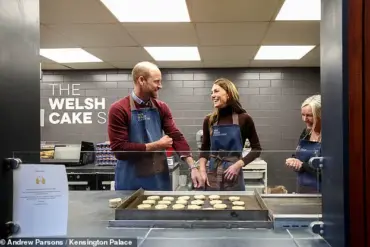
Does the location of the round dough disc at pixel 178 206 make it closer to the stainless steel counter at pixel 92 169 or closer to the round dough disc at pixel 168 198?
the round dough disc at pixel 168 198

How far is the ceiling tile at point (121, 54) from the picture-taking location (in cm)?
450

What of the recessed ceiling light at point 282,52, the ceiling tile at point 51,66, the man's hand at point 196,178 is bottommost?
the man's hand at point 196,178

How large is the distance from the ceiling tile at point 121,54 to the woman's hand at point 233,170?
9.31 ft

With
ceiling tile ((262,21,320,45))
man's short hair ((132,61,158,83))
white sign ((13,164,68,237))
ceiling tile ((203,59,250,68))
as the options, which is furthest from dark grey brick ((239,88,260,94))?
white sign ((13,164,68,237))

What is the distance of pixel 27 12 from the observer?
44.1 inches

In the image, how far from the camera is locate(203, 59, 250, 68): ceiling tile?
17.5ft

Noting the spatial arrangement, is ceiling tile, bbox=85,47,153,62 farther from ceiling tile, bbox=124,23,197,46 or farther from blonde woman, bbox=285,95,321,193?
blonde woman, bbox=285,95,321,193

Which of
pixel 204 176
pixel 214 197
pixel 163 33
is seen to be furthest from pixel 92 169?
pixel 163 33

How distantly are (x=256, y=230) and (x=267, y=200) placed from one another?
37 cm

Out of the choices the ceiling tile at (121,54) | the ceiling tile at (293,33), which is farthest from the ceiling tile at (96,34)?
the ceiling tile at (293,33)

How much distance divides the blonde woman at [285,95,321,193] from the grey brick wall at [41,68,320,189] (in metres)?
3.30

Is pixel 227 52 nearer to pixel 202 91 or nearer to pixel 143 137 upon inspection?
pixel 202 91

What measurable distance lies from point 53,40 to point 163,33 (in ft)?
4.08

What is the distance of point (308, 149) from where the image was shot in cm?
210
